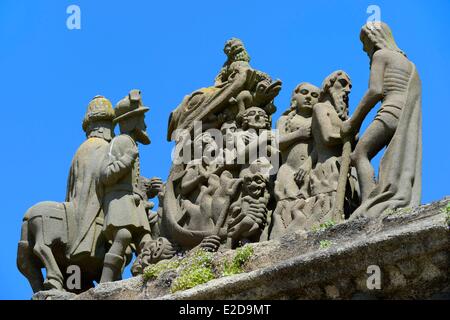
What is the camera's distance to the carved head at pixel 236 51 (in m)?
19.1

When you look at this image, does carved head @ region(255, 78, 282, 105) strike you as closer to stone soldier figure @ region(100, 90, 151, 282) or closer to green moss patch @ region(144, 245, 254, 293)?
stone soldier figure @ region(100, 90, 151, 282)

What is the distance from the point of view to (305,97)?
17594 millimetres

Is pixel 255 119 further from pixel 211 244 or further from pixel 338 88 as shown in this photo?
pixel 211 244

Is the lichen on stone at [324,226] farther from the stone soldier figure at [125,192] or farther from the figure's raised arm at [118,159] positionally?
the figure's raised arm at [118,159]

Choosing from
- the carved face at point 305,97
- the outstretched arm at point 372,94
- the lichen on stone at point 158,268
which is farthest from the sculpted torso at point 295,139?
the lichen on stone at point 158,268

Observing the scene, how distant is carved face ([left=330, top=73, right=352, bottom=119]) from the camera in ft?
56.2

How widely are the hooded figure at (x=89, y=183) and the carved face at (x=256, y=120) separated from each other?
1638 mm

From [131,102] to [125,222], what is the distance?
60.5 inches

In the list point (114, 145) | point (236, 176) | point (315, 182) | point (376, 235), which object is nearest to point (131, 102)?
point (114, 145)

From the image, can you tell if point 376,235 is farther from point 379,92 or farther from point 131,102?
point 131,102

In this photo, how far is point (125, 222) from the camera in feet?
58.6

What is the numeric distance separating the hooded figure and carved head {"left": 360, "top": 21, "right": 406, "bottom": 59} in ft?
10.7

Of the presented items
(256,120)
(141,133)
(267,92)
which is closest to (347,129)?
(256,120)

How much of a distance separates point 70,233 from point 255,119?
92.6 inches
